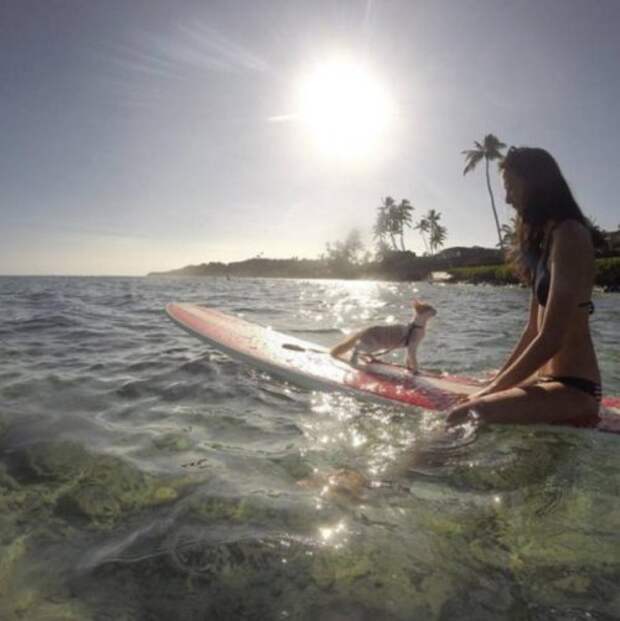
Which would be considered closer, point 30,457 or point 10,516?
point 10,516

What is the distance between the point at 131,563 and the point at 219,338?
6177 mm

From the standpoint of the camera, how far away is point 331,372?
20.6 feet

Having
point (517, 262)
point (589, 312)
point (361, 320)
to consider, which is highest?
point (517, 262)

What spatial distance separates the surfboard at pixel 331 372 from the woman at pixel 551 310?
78 centimetres

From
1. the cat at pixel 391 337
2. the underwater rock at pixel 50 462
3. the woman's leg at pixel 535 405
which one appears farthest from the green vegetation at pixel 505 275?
the underwater rock at pixel 50 462

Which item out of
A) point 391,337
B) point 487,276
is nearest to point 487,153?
point 487,276

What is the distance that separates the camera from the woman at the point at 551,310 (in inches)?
134

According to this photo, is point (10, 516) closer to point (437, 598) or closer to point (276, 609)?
point (276, 609)

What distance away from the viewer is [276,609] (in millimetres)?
2002

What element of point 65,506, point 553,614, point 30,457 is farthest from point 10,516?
point 553,614

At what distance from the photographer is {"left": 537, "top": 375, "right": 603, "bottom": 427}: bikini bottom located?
3.66 meters

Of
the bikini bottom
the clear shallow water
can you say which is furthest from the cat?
the bikini bottom

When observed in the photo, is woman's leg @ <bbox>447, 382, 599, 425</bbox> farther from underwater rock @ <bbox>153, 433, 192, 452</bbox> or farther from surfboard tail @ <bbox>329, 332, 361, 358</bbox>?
surfboard tail @ <bbox>329, 332, 361, 358</bbox>

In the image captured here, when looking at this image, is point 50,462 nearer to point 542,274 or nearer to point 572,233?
point 542,274
